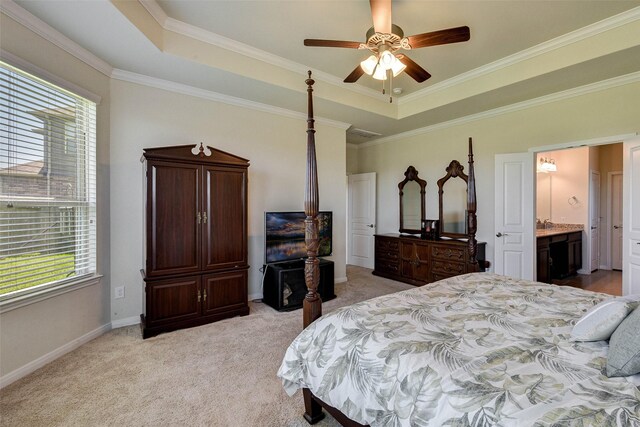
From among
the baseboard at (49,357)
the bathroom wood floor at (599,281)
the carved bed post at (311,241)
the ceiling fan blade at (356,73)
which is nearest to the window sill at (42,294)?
the baseboard at (49,357)

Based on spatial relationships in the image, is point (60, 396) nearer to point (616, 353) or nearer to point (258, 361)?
point (258, 361)

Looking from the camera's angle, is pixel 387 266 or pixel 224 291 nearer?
pixel 224 291

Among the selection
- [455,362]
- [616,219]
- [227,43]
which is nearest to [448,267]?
[455,362]

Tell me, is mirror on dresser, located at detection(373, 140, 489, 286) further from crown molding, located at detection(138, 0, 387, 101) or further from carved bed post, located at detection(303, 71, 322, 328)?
carved bed post, located at detection(303, 71, 322, 328)

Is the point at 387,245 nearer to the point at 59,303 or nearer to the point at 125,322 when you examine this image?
the point at 125,322

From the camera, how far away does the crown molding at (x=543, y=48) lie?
8.59 feet

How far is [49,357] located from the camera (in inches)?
95.0

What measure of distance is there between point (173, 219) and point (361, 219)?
4137 millimetres

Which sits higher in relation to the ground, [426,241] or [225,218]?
[225,218]

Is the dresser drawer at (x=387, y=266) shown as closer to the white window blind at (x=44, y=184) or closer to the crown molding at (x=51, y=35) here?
the white window blind at (x=44, y=184)

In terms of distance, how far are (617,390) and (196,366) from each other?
257cm

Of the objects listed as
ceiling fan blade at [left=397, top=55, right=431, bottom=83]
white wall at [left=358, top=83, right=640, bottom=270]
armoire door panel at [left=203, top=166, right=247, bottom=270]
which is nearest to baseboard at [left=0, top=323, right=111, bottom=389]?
armoire door panel at [left=203, top=166, right=247, bottom=270]

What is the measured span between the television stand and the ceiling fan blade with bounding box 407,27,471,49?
9.11 ft

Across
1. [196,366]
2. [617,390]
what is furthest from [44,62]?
[617,390]
